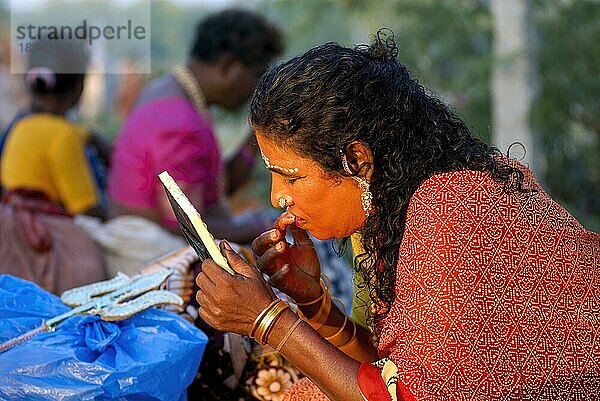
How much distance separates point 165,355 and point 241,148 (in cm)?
294

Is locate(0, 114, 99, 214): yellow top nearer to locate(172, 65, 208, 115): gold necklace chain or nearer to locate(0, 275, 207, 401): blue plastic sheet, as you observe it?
locate(172, 65, 208, 115): gold necklace chain

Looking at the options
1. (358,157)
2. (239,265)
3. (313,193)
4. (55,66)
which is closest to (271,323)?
(239,265)

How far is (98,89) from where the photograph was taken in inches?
588

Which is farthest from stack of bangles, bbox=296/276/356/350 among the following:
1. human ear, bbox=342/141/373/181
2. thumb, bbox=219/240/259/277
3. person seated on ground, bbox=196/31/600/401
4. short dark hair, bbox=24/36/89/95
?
short dark hair, bbox=24/36/89/95

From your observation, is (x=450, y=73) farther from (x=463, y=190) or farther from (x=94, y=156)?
(x=463, y=190)

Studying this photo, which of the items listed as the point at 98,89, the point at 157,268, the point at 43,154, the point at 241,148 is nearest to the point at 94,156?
the point at 43,154

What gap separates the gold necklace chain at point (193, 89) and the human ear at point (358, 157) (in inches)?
97.5

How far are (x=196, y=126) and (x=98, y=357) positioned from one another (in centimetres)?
206

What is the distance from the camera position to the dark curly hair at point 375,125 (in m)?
2.10

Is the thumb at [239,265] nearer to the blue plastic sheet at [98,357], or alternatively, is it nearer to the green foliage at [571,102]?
the blue plastic sheet at [98,357]

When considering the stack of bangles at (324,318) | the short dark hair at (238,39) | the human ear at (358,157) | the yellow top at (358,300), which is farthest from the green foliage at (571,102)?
the human ear at (358,157)

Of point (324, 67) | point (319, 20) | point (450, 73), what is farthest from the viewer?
point (319, 20)

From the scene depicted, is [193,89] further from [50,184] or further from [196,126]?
[50,184]

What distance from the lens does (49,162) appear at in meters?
4.59
